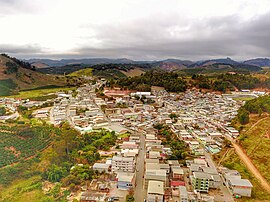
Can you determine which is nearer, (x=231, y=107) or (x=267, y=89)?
(x=231, y=107)

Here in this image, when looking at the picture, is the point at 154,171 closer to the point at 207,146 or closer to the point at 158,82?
the point at 207,146

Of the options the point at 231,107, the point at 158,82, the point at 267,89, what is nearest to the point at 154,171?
the point at 231,107

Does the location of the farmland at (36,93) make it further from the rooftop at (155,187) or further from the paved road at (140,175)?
the rooftop at (155,187)

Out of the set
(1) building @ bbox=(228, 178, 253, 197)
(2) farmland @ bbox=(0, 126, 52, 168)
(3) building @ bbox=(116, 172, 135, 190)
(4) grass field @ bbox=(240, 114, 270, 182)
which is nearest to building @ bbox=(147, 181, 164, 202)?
(3) building @ bbox=(116, 172, 135, 190)

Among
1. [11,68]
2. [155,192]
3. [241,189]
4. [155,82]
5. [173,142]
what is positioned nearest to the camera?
[155,192]

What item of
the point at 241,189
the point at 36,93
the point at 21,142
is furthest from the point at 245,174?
the point at 36,93

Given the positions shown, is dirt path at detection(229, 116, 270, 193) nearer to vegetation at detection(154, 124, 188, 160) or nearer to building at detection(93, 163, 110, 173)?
vegetation at detection(154, 124, 188, 160)

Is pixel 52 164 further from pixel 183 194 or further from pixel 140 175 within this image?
pixel 183 194
